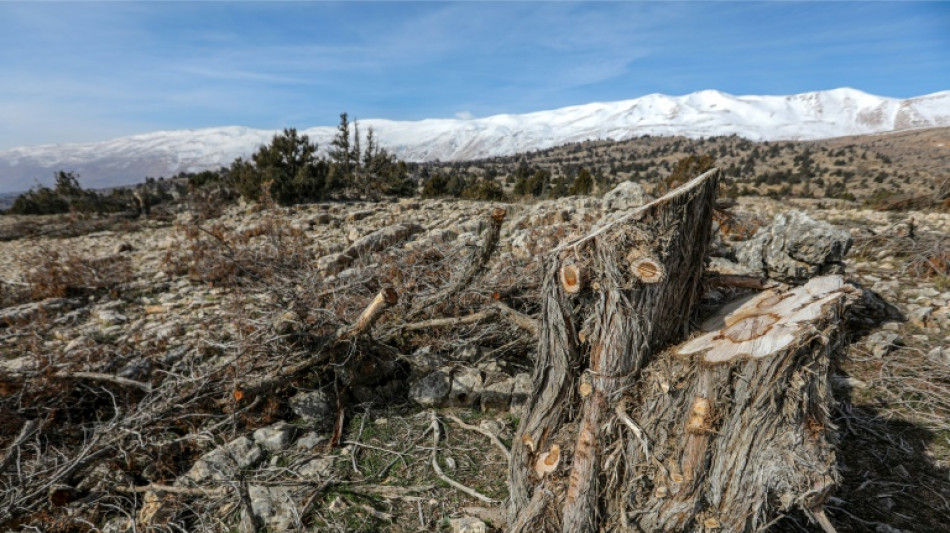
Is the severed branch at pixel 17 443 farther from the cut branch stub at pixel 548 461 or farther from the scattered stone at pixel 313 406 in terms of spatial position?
the cut branch stub at pixel 548 461

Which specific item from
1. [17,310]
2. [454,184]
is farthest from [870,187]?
[17,310]

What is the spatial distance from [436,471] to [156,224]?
13.1m

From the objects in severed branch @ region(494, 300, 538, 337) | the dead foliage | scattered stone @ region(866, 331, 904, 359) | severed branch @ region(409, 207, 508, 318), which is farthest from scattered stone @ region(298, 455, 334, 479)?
the dead foliage

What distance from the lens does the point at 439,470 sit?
2795mm

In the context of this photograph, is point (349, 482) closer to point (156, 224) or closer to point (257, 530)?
point (257, 530)

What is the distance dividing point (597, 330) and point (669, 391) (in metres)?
0.44

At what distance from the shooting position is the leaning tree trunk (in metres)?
1.83

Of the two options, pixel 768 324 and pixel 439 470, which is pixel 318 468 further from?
pixel 768 324

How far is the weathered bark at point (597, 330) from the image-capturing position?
6.22 feet

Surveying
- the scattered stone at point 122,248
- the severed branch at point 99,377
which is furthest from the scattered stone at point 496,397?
the scattered stone at point 122,248

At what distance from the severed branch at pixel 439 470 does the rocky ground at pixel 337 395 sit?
0.02 metres

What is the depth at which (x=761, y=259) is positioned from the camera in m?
4.84

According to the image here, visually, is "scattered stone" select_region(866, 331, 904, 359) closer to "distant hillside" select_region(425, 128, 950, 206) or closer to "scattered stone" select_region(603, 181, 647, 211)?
"scattered stone" select_region(603, 181, 647, 211)

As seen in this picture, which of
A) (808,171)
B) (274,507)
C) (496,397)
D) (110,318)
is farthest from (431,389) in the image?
(808,171)
